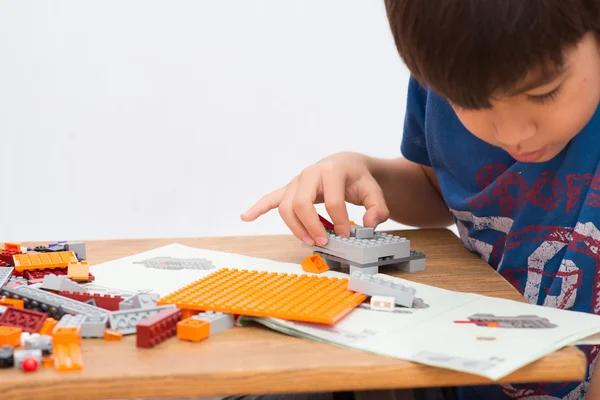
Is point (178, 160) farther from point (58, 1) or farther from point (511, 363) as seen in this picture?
point (511, 363)

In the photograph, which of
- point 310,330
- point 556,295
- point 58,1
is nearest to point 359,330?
point 310,330

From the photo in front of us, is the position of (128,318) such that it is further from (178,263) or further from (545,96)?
(545,96)

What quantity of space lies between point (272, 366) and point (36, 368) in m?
0.17

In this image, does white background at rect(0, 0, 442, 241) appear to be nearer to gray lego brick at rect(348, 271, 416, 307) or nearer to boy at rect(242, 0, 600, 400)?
boy at rect(242, 0, 600, 400)

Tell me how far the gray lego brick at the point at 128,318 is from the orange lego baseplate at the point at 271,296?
3 cm

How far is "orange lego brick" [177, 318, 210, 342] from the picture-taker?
22.6 inches

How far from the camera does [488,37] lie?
0.56 meters

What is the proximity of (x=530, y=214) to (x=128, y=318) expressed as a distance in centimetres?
48

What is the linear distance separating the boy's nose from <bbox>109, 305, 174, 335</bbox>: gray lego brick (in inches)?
12.9

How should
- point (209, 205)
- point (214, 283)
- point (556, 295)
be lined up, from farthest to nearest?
point (209, 205) → point (556, 295) → point (214, 283)

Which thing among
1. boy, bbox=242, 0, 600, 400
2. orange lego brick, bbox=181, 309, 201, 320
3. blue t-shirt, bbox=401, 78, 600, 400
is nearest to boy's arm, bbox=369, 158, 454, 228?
boy, bbox=242, 0, 600, 400

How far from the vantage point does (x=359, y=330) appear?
59cm

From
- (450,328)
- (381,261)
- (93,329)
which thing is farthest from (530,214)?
(93,329)

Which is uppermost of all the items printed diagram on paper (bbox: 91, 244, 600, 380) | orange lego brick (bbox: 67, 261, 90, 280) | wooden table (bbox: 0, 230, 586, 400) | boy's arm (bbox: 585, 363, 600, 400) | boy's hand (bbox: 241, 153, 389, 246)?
boy's hand (bbox: 241, 153, 389, 246)
